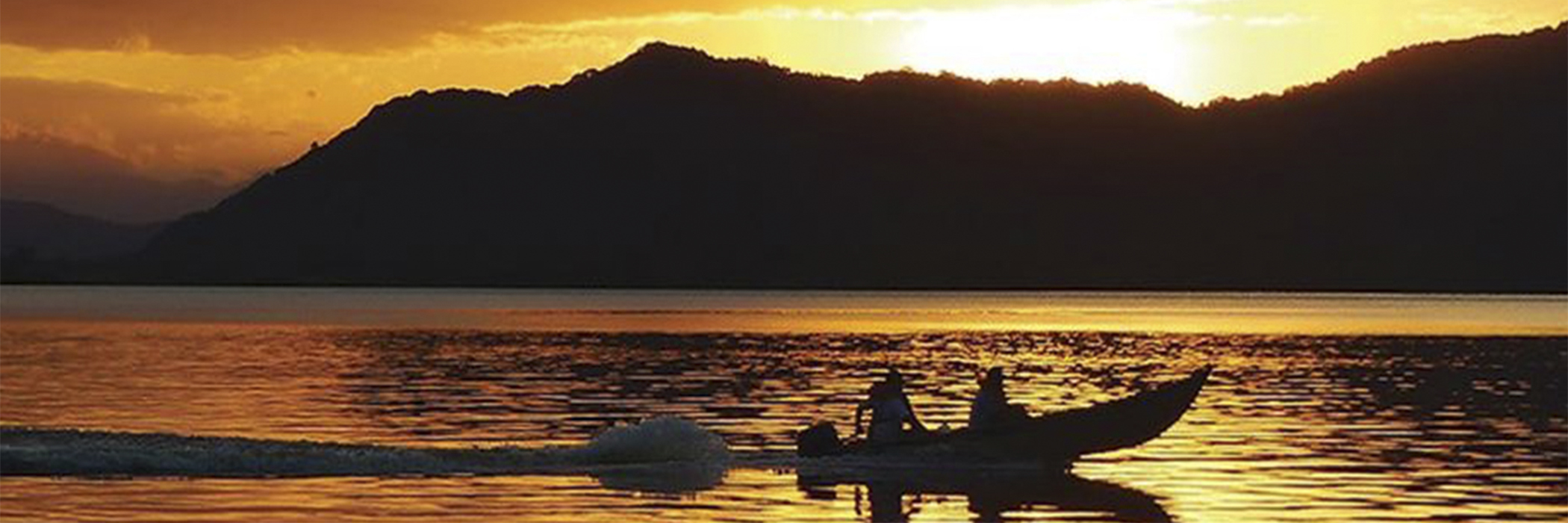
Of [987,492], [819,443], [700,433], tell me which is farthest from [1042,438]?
[700,433]

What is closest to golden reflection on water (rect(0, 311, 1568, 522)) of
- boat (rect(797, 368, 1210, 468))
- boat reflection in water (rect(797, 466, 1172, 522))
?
boat reflection in water (rect(797, 466, 1172, 522))

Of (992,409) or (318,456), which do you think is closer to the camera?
(318,456)

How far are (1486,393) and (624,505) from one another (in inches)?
1732

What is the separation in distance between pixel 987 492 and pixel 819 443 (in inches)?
168

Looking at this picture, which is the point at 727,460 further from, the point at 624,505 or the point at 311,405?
the point at 311,405

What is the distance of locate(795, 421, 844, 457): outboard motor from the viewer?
46.9 metres

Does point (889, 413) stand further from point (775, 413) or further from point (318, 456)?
point (775, 413)

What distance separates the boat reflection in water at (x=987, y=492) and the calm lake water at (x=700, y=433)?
0.10 metres

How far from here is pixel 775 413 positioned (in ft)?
218

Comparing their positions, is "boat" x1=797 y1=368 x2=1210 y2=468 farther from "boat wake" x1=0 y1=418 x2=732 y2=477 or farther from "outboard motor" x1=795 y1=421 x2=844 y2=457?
"boat wake" x1=0 y1=418 x2=732 y2=477

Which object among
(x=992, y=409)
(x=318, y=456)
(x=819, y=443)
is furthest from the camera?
(x=819, y=443)

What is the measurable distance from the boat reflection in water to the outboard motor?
1.04 ft

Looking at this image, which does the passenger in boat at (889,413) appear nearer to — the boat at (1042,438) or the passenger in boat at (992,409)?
the boat at (1042,438)

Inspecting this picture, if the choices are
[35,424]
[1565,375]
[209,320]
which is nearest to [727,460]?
[35,424]
